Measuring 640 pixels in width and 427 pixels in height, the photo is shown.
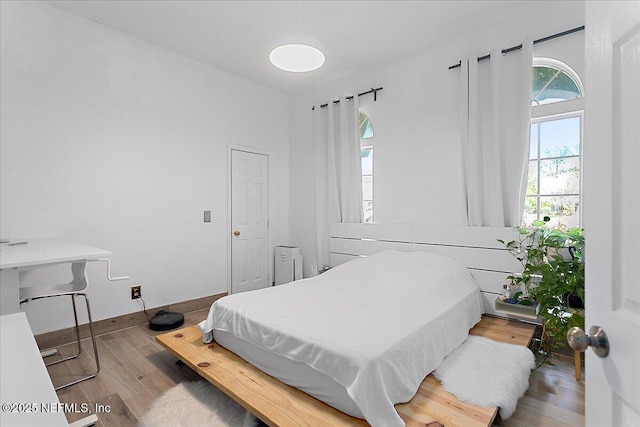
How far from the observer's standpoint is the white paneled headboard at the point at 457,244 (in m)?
2.78

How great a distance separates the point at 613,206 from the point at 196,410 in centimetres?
208

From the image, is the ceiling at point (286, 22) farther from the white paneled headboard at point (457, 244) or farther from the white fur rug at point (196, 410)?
the white fur rug at point (196, 410)

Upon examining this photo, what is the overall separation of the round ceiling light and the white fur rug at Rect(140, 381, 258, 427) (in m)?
2.34

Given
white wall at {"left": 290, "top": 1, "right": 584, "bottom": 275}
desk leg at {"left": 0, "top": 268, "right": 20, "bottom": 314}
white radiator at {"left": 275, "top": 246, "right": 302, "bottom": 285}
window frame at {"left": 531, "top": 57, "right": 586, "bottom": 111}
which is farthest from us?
white radiator at {"left": 275, "top": 246, "right": 302, "bottom": 285}

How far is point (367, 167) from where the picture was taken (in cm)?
393

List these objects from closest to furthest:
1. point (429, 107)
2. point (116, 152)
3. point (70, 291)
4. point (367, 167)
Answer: point (70, 291), point (116, 152), point (429, 107), point (367, 167)

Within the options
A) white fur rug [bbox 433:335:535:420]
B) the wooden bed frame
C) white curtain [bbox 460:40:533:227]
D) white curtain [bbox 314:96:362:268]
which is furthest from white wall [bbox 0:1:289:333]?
white fur rug [bbox 433:335:535:420]

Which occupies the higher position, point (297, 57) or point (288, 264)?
point (297, 57)

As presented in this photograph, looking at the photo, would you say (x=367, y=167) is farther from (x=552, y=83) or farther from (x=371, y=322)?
(x=371, y=322)

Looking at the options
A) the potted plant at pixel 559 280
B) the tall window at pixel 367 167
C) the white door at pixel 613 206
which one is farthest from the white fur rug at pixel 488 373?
the tall window at pixel 367 167

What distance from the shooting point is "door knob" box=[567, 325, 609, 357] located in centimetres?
69

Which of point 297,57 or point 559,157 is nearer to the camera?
point 297,57

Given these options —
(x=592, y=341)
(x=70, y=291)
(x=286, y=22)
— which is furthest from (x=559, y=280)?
(x=70, y=291)

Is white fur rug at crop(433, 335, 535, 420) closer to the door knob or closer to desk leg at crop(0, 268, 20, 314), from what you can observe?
the door knob
